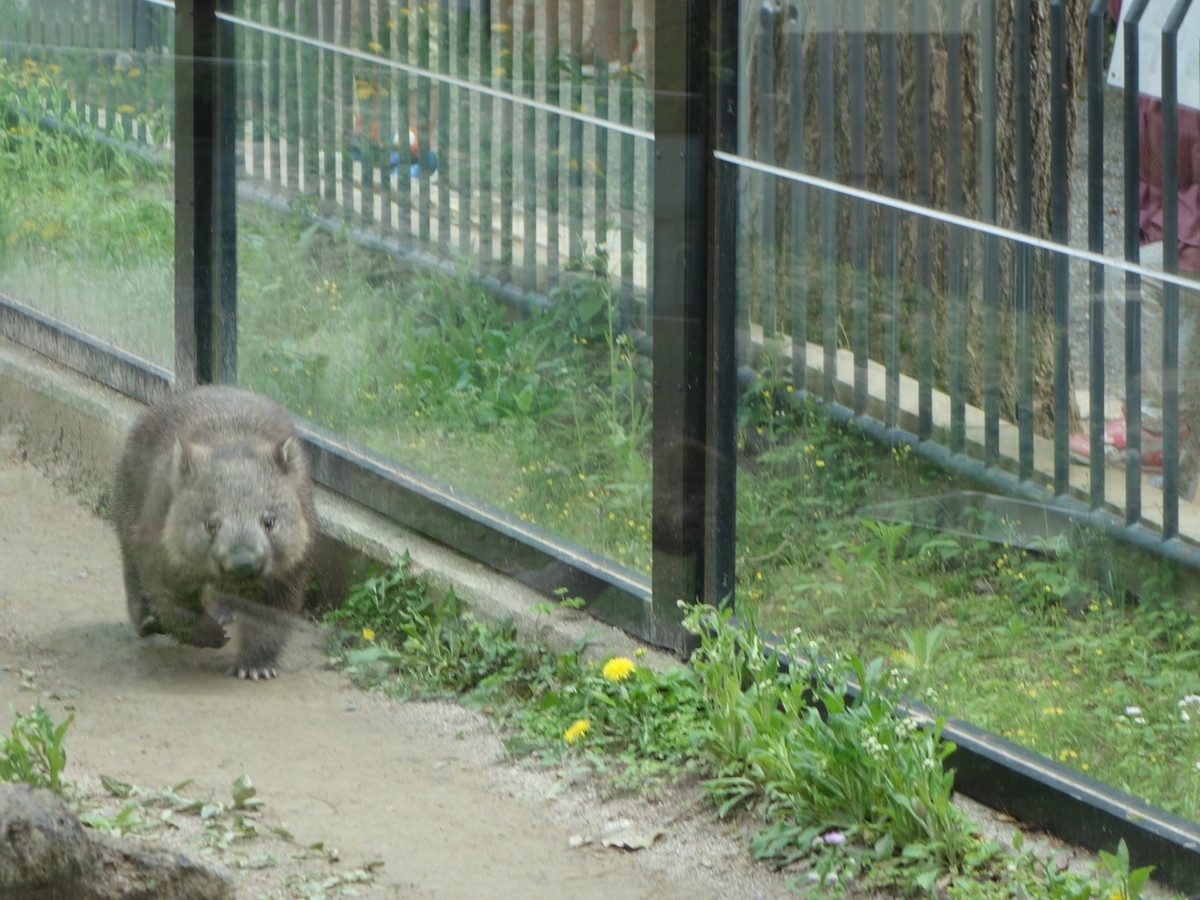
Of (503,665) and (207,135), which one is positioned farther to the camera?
(207,135)

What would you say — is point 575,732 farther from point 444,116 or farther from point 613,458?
point 444,116

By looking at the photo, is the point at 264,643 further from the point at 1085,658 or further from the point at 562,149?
the point at 1085,658

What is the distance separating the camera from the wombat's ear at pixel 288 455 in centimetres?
483

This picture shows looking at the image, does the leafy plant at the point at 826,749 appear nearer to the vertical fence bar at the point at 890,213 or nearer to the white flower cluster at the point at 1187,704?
the white flower cluster at the point at 1187,704

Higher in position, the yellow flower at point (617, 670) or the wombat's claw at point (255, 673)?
the wombat's claw at point (255, 673)

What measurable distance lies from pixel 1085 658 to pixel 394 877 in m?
1.50

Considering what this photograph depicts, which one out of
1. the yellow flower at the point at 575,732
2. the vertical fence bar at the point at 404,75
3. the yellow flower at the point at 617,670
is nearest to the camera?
the yellow flower at the point at 575,732

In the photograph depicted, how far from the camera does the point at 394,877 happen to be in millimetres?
3053

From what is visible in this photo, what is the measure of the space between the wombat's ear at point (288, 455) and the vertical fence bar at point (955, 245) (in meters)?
1.94

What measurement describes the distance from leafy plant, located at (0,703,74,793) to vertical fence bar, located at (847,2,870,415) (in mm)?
1872

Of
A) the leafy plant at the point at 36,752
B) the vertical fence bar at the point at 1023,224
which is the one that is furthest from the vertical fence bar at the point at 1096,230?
the leafy plant at the point at 36,752

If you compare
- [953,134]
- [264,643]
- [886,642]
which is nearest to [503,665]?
[264,643]

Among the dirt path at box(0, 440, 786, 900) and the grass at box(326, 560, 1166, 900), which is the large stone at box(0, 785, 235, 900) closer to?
the dirt path at box(0, 440, 786, 900)

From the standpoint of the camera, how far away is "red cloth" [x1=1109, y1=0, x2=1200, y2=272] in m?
3.18
